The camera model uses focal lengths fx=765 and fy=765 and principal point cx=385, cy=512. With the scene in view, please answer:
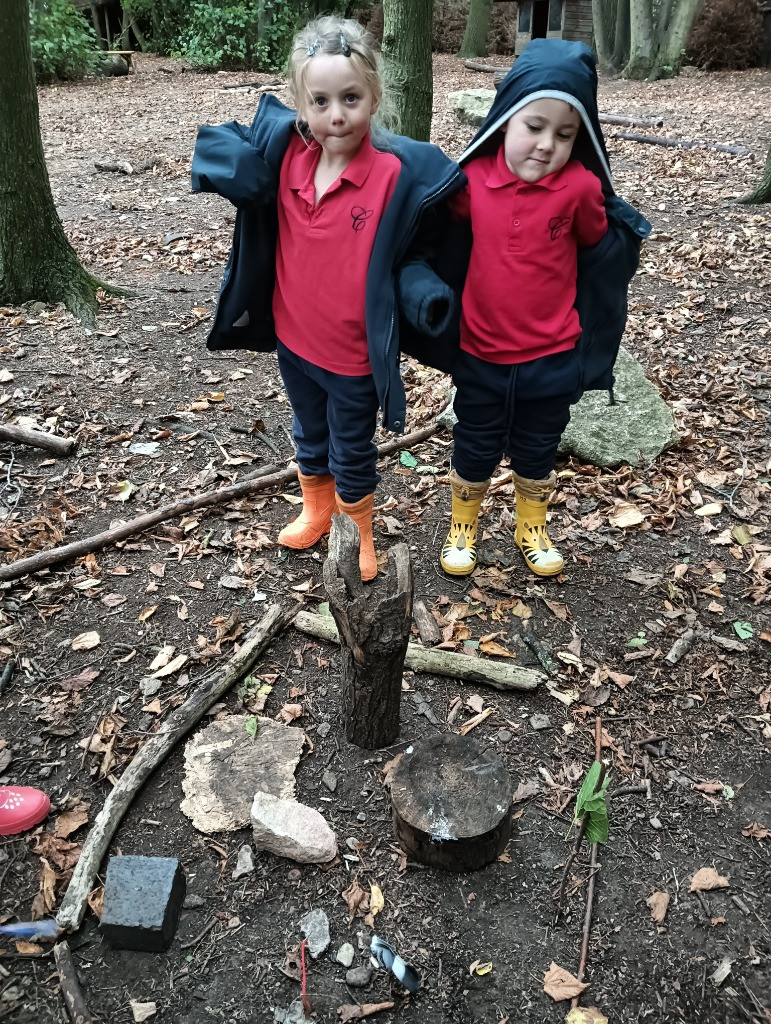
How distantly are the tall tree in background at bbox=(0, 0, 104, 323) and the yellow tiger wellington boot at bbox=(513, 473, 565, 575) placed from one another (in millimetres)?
3981

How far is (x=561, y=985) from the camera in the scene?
2205mm

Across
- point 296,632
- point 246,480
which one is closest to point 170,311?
point 246,480

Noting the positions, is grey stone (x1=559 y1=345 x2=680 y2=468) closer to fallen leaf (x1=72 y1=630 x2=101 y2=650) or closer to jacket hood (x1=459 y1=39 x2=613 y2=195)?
jacket hood (x1=459 y1=39 x2=613 y2=195)

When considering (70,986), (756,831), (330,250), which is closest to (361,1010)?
(70,986)

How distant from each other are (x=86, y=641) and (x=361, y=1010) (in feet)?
6.37

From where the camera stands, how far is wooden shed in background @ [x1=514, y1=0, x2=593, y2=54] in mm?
20328

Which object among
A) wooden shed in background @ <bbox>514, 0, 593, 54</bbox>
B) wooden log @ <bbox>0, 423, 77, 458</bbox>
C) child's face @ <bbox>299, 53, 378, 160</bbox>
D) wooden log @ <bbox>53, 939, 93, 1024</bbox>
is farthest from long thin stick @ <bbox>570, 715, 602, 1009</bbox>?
wooden shed in background @ <bbox>514, 0, 593, 54</bbox>

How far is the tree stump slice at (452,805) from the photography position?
2.36 m

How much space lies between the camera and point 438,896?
244 centimetres

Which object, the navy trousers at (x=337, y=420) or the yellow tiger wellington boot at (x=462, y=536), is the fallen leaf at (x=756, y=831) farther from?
the navy trousers at (x=337, y=420)

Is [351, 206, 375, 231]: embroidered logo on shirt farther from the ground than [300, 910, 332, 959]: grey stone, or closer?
farther from the ground

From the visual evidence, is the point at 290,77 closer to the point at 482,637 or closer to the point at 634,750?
the point at 482,637

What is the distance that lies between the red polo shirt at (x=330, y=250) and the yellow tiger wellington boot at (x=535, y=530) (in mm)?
1088

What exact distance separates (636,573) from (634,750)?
1.11 meters
